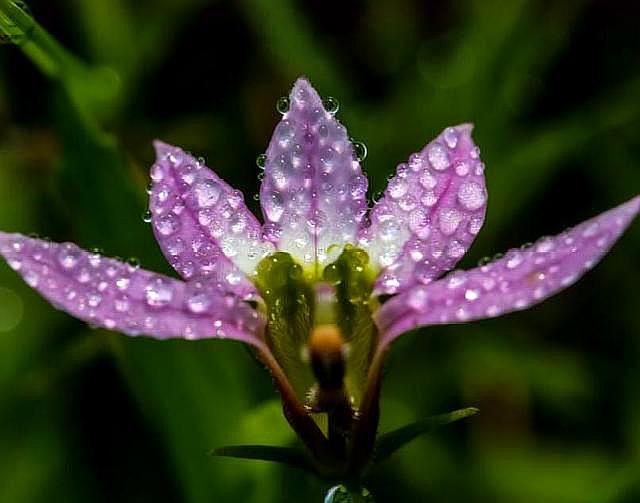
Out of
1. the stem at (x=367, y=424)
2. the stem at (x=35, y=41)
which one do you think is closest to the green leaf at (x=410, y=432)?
the stem at (x=367, y=424)

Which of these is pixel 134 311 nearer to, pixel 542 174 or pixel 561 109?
pixel 542 174

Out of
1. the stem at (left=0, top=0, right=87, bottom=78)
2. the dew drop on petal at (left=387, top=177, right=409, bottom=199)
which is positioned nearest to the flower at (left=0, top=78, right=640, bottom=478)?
the dew drop on petal at (left=387, top=177, right=409, bottom=199)

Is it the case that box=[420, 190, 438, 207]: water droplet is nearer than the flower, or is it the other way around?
the flower

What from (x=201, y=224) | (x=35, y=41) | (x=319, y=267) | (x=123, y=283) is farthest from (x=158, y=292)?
(x=35, y=41)

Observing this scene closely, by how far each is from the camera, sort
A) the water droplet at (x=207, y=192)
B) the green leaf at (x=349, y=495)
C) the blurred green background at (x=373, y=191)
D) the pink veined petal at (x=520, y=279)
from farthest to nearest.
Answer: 1. the blurred green background at (x=373, y=191)
2. the water droplet at (x=207, y=192)
3. the green leaf at (x=349, y=495)
4. the pink veined petal at (x=520, y=279)

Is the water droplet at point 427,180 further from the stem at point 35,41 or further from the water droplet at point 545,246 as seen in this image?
the stem at point 35,41

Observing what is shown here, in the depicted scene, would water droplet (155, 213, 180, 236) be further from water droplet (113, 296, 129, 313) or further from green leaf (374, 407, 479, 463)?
green leaf (374, 407, 479, 463)
